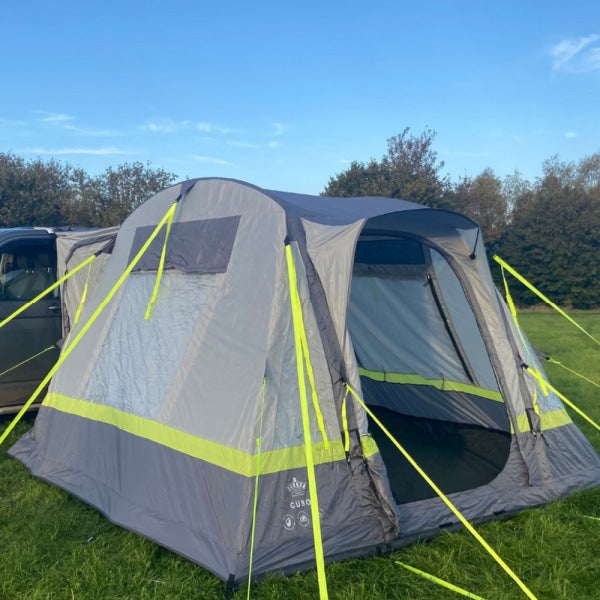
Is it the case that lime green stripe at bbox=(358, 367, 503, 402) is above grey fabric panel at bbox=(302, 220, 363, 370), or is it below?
below

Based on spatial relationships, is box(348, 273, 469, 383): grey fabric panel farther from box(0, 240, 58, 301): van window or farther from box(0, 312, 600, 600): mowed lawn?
box(0, 240, 58, 301): van window

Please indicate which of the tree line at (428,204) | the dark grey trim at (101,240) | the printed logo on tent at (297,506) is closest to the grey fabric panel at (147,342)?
the dark grey trim at (101,240)

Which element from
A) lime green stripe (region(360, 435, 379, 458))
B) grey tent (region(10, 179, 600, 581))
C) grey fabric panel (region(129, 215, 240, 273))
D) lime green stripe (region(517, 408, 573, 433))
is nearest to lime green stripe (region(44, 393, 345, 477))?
grey tent (region(10, 179, 600, 581))

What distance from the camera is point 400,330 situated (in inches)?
259

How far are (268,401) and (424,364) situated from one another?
317cm

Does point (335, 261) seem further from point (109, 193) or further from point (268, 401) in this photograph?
point (109, 193)

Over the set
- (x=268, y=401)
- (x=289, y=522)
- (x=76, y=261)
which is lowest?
(x=289, y=522)

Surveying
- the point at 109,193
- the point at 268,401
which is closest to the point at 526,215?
the point at 109,193

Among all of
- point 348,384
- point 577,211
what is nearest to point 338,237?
point 348,384

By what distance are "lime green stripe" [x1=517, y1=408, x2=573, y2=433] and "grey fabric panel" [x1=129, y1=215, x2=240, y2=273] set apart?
2438 mm

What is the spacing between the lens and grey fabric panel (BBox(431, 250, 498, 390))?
5.65 meters

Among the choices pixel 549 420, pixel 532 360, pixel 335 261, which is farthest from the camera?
pixel 532 360

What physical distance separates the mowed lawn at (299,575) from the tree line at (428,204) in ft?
61.6

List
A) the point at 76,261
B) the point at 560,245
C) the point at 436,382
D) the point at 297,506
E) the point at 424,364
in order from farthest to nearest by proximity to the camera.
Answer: the point at 560,245, the point at 424,364, the point at 436,382, the point at 76,261, the point at 297,506
